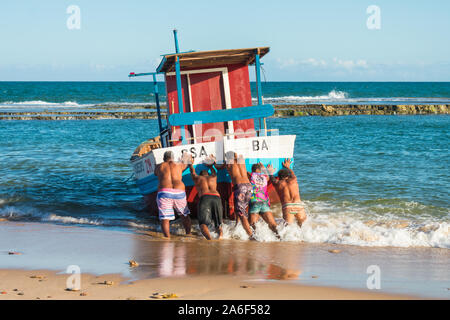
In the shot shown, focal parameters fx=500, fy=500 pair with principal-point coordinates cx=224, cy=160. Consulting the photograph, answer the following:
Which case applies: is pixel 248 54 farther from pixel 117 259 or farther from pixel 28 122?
pixel 28 122

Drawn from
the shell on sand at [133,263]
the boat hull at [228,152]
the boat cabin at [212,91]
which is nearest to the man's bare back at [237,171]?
the boat hull at [228,152]

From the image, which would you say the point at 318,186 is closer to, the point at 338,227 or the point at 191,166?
the point at 338,227

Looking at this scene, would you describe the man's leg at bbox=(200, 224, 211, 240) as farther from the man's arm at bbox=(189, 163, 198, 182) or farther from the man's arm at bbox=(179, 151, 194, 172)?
the man's arm at bbox=(179, 151, 194, 172)

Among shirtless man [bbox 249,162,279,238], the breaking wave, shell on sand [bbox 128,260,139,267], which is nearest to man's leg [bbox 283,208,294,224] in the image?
the breaking wave

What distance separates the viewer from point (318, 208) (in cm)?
1226

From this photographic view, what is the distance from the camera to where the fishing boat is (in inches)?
397

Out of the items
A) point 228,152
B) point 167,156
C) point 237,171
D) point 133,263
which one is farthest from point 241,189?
point 133,263

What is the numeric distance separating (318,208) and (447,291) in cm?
604

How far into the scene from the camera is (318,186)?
14.6 metres

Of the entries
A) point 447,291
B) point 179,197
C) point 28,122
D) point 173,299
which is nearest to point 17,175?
point 179,197

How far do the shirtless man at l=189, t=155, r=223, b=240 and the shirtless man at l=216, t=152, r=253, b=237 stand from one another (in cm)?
34

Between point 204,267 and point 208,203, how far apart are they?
6.96ft

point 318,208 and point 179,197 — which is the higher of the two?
point 179,197

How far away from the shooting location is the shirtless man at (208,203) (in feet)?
30.9
